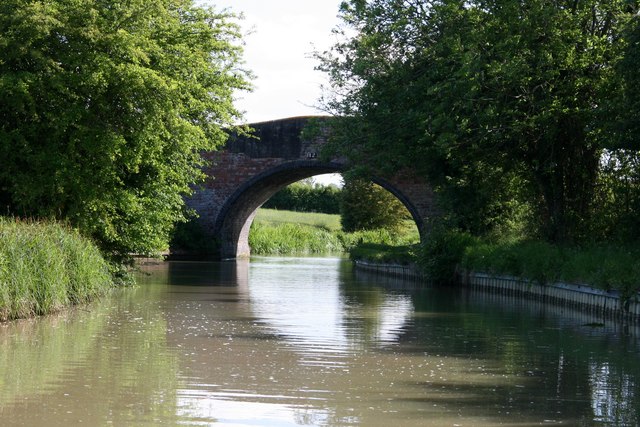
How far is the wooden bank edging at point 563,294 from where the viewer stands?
1598 cm

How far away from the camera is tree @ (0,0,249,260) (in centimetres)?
1795

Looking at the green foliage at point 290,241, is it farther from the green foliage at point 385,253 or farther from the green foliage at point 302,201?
the green foliage at point 302,201

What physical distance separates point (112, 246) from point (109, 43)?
441cm

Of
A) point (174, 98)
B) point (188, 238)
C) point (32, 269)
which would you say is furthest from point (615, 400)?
point (188, 238)

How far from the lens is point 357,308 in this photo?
18125mm

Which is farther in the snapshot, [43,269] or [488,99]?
[488,99]

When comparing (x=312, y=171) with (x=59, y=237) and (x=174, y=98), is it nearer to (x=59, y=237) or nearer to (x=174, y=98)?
(x=174, y=98)

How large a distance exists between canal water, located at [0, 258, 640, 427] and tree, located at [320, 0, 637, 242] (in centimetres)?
567

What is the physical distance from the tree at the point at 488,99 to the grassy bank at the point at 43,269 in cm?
856

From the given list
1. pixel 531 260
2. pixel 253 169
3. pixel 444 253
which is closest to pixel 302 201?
pixel 253 169

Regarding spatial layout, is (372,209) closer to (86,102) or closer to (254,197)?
(254,197)

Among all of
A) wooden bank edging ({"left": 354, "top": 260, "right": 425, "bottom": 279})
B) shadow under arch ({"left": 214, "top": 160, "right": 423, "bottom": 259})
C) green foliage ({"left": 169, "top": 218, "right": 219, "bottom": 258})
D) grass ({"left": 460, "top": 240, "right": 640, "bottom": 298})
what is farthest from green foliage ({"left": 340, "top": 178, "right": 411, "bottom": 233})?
grass ({"left": 460, "top": 240, "right": 640, "bottom": 298})

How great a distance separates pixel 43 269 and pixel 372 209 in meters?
44.0

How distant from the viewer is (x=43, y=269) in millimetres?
14508
